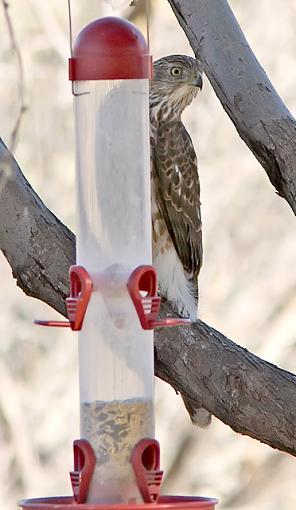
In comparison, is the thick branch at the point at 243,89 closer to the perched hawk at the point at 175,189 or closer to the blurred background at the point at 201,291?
the perched hawk at the point at 175,189

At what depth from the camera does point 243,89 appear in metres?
5.10

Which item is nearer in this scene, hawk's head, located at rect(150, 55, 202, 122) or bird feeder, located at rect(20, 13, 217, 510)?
bird feeder, located at rect(20, 13, 217, 510)

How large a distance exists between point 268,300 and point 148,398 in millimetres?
6645

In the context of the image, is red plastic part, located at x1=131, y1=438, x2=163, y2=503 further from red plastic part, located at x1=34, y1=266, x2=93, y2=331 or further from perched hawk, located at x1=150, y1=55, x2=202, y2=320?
perched hawk, located at x1=150, y1=55, x2=202, y2=320

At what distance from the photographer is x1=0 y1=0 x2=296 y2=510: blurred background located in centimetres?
1009

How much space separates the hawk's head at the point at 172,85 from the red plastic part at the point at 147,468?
301 cm

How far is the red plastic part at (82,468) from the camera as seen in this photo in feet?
11.9

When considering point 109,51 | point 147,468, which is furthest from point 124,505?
point 109,51

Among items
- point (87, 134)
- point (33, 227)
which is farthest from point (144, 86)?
point (33, 227)

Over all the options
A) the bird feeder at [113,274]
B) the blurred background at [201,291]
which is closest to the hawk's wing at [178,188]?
the bird feeder at [113,274]

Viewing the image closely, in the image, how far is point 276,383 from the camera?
4.90 m

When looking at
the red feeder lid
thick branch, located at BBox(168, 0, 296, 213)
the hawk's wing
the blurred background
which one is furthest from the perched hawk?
the blurred background

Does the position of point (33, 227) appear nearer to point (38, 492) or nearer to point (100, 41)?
point (100, 41)

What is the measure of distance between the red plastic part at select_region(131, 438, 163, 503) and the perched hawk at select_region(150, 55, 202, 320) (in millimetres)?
2549
